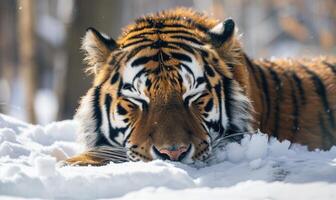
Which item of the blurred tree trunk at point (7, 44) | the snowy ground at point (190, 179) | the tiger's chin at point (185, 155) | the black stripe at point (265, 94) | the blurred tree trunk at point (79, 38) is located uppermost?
the blurred tree trunk at point (7, 44)

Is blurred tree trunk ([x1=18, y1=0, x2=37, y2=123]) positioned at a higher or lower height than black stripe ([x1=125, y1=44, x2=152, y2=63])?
higher

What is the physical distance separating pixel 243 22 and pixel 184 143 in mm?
24149

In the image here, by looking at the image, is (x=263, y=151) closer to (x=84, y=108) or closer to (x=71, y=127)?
(x=84, y=108)

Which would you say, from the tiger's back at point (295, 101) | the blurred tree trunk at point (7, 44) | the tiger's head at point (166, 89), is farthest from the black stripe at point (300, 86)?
the blurred tree trunk at point (7, 44)

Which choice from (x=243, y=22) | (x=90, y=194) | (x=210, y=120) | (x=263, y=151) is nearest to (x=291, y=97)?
(x=210, y=120)

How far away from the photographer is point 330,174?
3.18m

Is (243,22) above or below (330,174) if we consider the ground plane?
above

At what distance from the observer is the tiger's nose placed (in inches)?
138

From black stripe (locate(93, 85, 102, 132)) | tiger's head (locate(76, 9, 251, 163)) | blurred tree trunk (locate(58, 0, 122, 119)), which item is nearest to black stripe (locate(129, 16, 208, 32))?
tiger's head (locate(76, 9, 251, 163))

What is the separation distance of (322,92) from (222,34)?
104cm

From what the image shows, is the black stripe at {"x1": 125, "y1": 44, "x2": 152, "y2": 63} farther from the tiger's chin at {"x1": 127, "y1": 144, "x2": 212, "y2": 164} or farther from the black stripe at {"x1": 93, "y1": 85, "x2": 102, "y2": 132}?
the tiger's chin at {"x1": 127, "y1": 144, "x2": 212, "y2": 164}

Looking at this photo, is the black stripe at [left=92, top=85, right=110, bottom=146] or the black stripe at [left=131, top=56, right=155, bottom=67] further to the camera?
the black stripe at [left=92, top=85, right=110, bottom=146]

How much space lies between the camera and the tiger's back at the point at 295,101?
4.55 meters

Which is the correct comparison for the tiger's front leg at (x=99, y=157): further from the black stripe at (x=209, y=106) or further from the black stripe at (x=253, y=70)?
the black stripe at (x=253, y=70)
